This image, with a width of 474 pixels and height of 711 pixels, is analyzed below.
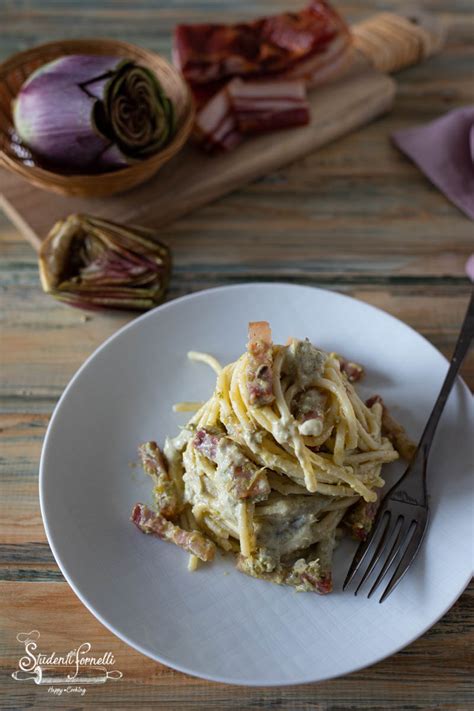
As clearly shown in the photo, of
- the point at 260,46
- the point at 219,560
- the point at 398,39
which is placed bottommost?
the point at 219,560

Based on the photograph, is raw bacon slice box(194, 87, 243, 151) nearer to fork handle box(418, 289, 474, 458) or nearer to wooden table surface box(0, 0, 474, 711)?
wooden table surface box(0, 0, 474, 711)

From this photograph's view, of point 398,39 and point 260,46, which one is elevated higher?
point 260,46

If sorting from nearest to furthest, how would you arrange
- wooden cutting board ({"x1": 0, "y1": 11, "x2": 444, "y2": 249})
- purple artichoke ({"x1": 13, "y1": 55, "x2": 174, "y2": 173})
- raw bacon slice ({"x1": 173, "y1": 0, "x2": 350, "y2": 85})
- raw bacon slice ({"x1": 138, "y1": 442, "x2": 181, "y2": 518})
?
raw bacon slice ({"x1": 138, "y1": 442, "x2": 181, "y2": 518}) → purple artichoke ({"x1": 13, "y1": 55, "x2": 174, "y2": 173}) → wooden cutting board ({"x1": 0, "y1": 11, "x2": 444, "y2": 249}) → raw bacon slice ({"x1": 173, "y1": 0, "x2": 350, "y2": 85})

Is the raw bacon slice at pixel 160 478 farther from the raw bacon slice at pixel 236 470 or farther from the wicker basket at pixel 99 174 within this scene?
the wicker basket at pixel 99 174

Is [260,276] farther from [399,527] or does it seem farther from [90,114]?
[399,527]

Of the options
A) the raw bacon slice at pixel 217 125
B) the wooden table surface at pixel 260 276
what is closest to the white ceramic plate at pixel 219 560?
the wooden table surface at pixel 260 276

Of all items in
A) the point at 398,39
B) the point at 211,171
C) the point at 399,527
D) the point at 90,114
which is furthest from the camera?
the point at 398,39

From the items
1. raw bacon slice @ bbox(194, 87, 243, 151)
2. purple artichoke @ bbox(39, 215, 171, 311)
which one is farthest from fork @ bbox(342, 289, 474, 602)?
raw bacon slice @ bbox(194, 87, 243, 151)

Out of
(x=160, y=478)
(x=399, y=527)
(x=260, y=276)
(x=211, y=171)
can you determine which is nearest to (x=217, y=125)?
(x=211, y=171)
